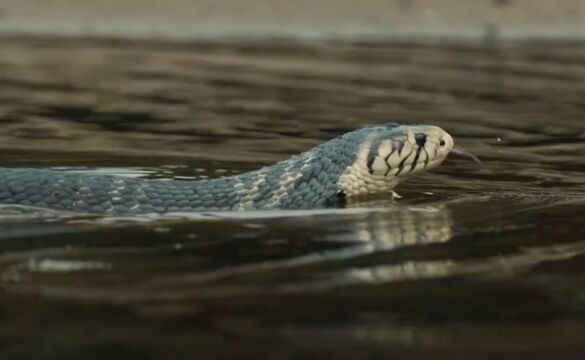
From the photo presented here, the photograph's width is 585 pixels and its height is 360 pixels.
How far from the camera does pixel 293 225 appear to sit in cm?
764

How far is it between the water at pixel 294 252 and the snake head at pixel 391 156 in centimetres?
19

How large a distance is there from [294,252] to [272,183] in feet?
5.37

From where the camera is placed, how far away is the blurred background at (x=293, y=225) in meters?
5.32

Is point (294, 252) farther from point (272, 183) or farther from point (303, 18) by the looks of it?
point (303, 18)

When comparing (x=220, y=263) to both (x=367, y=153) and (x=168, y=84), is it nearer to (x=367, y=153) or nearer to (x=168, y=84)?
(x=367, y=153)

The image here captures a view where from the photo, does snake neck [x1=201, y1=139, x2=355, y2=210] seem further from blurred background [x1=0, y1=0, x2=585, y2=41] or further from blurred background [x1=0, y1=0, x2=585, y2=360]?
blurred background [x1=0, y1=0, x2=585, y2=41]

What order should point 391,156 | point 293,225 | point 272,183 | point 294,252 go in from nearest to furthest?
point 294,252
point 293,225
point 272,183
point 391,156

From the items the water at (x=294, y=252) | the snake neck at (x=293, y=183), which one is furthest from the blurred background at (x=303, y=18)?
the snake neck at (x=293, y=183)

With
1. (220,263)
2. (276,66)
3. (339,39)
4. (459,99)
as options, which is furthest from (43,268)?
(339,39)

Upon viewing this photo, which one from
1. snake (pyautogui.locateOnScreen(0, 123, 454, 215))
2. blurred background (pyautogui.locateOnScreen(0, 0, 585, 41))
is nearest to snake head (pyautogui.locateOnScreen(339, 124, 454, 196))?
snake (pyautogui.locateOnScreen(0, 123, 454, 215))

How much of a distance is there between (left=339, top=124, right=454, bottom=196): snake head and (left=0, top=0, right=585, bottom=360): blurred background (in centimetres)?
22

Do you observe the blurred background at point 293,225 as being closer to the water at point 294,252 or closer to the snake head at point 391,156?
the water at point 294,252

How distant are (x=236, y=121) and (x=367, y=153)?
5057 mm

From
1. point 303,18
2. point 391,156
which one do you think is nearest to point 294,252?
point 391,156
